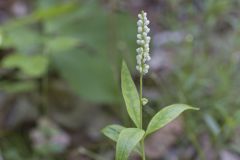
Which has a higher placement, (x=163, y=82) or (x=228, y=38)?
(x=228, y=38)

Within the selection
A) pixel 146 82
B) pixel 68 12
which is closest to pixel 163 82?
pixel 146 82

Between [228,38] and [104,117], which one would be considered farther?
[228,38]

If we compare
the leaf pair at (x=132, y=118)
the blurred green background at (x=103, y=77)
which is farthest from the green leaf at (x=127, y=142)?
the blurred green background at (x=103, y=77)

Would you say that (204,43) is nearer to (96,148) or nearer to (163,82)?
(163,82)

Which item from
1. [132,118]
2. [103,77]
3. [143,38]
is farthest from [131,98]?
[103,77]

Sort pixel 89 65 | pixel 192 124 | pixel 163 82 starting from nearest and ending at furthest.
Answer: pixel 192 124, pixel 163 82, pixel 89 65

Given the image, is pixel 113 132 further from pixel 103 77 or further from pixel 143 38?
pixel 103 77

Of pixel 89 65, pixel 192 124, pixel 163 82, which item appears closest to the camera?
pixel 192 124
